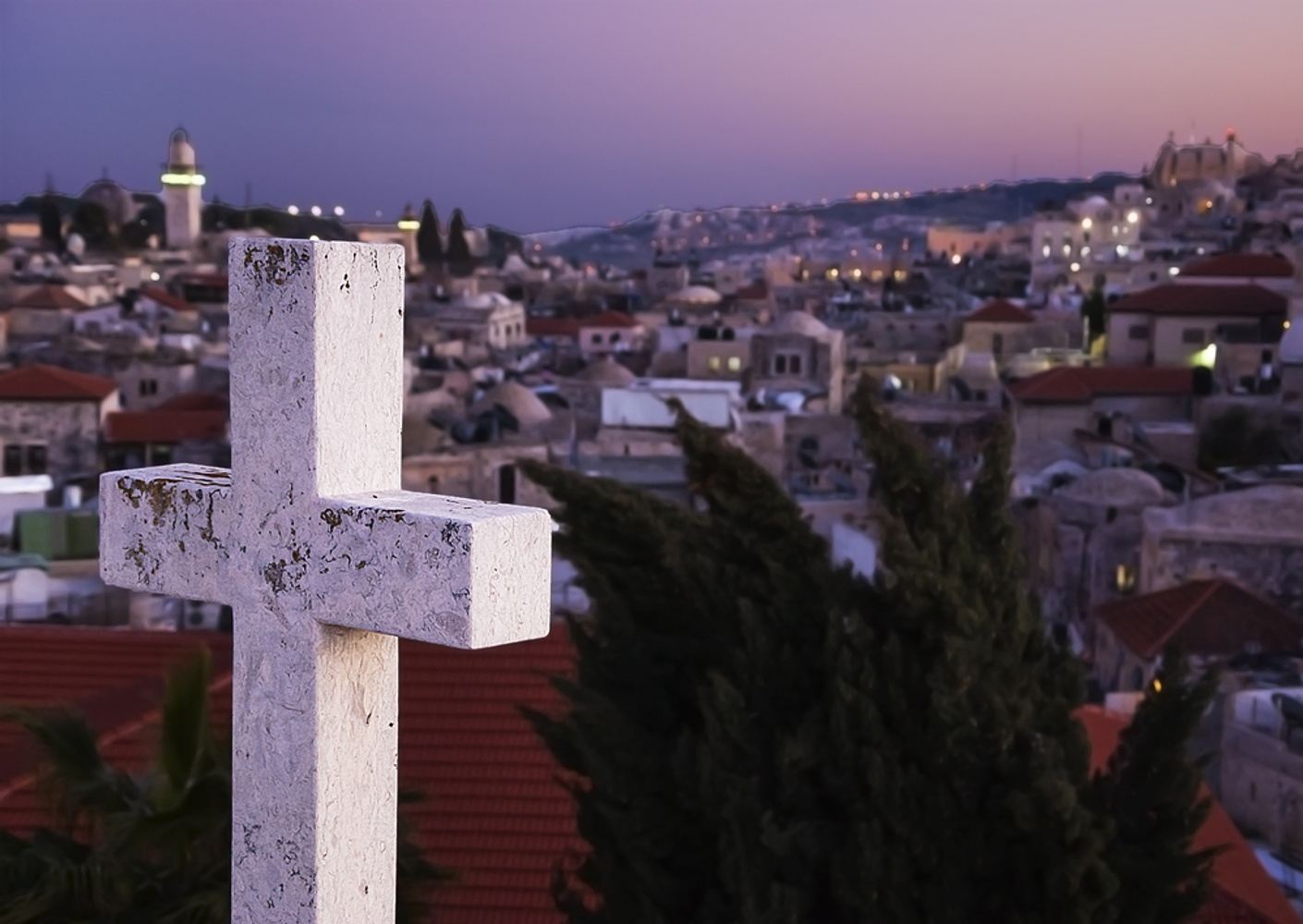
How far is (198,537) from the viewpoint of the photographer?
248 centimetres

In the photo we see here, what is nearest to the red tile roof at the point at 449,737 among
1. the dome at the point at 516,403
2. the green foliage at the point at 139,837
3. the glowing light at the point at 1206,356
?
the green foliage at the point at 139,837

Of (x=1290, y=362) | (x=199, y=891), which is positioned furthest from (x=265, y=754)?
(x=1290, y=362)

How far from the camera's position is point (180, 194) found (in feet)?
237

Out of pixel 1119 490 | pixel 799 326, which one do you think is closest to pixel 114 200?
pixel 799 326

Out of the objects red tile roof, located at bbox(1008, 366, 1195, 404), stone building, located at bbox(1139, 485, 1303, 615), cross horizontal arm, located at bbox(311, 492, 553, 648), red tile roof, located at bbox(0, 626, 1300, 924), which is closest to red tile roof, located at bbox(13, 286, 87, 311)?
red tile roof, located at bbox(1008, 366, 1195, 404)

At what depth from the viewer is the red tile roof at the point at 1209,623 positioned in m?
15.9

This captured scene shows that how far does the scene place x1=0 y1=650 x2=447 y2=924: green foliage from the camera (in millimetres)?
3898

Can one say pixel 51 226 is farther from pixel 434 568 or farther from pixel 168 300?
pixel 434 568

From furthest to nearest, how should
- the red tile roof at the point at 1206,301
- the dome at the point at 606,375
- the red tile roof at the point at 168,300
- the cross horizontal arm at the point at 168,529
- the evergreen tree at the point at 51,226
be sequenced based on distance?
the evergreen tree at the point at 51,226 → the red tile roof at the point at 168,300 → the red tile roof at the point at 1206,301 → the dome at the point at 606,375 → the cross horizontal arm at the point at 168,529

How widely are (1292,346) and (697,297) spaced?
3075 cm

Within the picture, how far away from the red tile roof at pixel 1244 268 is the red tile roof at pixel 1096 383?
11.4 meters

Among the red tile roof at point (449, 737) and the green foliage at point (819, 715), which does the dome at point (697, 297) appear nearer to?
the red tile roof at point (449, 737)

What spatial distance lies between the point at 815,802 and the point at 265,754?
2.23 meters

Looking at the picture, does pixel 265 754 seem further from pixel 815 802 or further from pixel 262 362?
pixel 815 802
